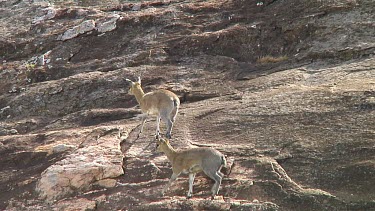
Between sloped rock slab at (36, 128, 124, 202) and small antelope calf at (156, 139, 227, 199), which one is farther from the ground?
small antelope calf at (156, 139, 227, 199)

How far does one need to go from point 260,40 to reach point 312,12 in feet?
8.81

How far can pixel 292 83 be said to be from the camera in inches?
680

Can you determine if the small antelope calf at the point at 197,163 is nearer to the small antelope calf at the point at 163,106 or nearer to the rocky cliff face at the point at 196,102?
the rocky cliff face at the point at 196,102

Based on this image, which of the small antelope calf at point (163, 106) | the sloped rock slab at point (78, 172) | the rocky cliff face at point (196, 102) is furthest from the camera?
the small antelope calf at point (163, 106)

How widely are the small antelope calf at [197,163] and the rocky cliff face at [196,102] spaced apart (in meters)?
0.38

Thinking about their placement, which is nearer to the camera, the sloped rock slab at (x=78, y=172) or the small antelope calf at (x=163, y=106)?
the sloped rock slab at (x=78, y=172)

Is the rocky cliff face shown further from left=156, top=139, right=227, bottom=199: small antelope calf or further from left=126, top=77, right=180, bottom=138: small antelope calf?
left=126, top=77, right=180, bottom=138: small antelope calf

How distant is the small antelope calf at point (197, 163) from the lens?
12.0 m

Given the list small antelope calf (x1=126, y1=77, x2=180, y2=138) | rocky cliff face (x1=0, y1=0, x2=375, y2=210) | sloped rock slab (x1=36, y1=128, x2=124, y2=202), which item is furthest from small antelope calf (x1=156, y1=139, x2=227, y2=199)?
small antelope calf (x1=126, y1=77, x2=180, y2=138)

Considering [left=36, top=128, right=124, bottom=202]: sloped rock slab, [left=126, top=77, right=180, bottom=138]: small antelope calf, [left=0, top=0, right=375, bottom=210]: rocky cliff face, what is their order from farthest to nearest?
1. [left=126, top=77, right=180, bottom=138]: small antelope calf
2. [left=36, top=128, right=124, bottom=202]: sloped rock slab
3. [left=0, top=0, right=375, bottom=210]: rocky cliff face

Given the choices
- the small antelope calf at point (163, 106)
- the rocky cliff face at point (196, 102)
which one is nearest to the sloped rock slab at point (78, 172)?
the rocky cliff face at point (196, 102)

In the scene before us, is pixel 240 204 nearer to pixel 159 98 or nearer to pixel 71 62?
pixel 159 98

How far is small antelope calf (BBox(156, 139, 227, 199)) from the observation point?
1200 centimetres

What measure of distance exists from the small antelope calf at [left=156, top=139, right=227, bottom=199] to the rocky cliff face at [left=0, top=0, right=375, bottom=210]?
1.24 feet
